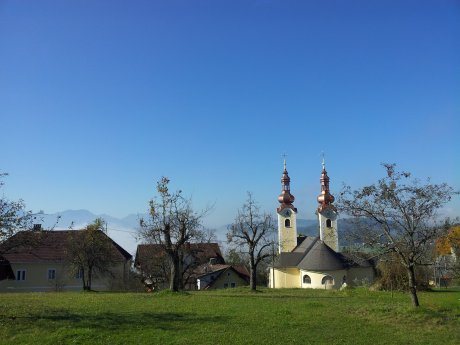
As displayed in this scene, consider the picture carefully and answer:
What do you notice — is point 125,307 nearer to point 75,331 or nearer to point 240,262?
point 75,331

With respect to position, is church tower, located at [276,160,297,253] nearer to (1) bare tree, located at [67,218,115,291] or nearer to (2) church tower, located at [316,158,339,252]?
(2) church tower, located at [316,158,339,252]

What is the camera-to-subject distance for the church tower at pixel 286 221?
69875 mm

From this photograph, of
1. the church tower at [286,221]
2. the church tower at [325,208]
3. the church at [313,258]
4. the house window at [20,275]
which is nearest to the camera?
the house window at [20,275]

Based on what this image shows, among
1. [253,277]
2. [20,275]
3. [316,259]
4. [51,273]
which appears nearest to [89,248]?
[51,273]

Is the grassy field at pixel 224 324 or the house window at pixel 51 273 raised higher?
the grassy field at pixel 224 324

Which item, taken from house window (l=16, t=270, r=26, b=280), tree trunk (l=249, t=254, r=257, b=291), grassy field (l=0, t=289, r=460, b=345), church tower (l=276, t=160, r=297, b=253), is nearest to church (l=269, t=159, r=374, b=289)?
church tower (l=276, t=160, r=297, b=253)

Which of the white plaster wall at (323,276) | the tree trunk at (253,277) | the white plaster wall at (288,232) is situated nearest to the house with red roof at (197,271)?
the white plaster wall at (288,232)

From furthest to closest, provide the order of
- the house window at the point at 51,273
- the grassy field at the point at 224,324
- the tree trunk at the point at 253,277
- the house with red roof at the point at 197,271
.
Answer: the house with red roof at the point at 197,271 → the house window at the point at 51,273 → the tree trunk at the point at 253,277 → the grassy field at the point at 224,324

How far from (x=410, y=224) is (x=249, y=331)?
876 cm

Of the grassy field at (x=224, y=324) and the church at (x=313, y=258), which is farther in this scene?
the church at (x=313, y=258)

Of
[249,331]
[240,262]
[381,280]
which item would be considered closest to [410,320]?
[249,331]

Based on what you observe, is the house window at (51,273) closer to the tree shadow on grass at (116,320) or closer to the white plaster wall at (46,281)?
the white plaster wall at (46,281)

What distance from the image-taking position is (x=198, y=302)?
22.1m

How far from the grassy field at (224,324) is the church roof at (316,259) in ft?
115
